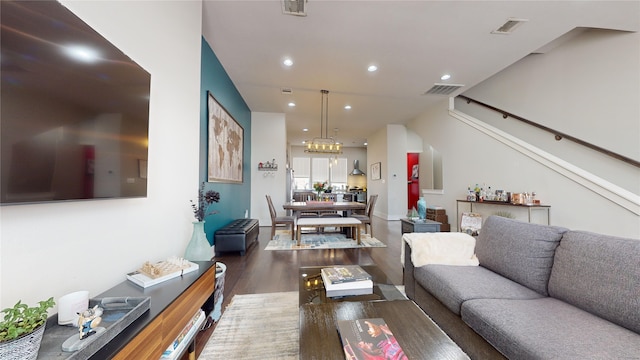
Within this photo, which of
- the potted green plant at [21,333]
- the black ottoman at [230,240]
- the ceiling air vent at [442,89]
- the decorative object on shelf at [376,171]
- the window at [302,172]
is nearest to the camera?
the potted green plant at [21,333]

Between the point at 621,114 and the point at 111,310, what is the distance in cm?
558

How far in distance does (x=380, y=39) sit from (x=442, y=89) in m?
2.50

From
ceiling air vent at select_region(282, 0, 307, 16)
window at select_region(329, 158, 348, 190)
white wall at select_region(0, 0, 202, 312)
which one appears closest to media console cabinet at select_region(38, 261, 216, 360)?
white wall at select_region(0, 0, 202, 312)

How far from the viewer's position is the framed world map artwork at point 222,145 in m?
3.33

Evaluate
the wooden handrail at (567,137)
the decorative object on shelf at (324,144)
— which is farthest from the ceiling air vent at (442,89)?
the decorative object on shelf at (324,144)

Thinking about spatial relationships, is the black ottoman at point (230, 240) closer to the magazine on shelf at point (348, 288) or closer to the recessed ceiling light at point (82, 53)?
the magazine on shelf at point (348, 288)

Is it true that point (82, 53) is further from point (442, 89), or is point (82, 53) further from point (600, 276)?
point (442, 89)

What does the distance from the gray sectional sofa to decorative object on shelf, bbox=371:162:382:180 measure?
6027mm

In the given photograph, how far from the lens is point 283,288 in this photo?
2.41 meters

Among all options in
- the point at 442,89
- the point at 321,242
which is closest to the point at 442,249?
the point at 321,242

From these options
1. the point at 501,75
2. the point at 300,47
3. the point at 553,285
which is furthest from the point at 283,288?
the point at 501,75

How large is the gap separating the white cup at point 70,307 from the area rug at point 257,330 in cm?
82

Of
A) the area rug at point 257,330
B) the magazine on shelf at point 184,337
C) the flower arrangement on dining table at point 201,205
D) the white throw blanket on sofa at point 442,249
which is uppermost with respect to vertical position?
the flower arrangement on dining table at point 201,205

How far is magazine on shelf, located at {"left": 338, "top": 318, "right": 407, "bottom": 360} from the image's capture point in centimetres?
89
